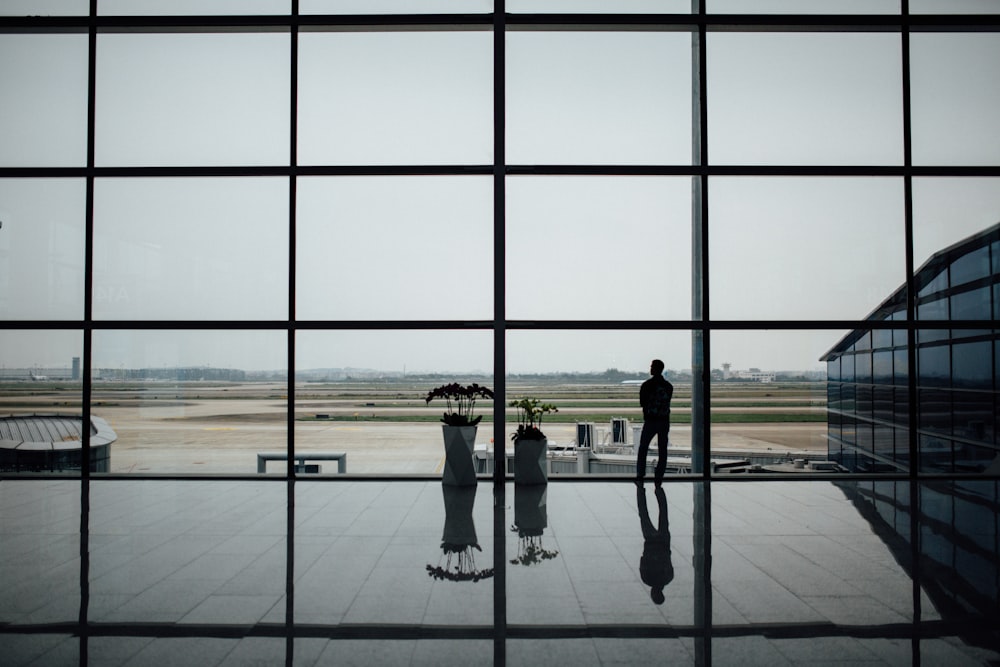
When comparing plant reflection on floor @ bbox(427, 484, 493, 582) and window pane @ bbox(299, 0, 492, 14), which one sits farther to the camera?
window pane @ bbox(299, 0, 492, 14)

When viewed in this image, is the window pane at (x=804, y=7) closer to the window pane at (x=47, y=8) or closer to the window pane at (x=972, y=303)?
the window pane at (x=972, y=303)

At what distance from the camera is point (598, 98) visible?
27.2ft

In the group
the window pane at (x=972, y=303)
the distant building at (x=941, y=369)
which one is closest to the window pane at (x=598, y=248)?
the distant building at (x=941, y=369)

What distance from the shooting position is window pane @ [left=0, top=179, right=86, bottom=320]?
772cm

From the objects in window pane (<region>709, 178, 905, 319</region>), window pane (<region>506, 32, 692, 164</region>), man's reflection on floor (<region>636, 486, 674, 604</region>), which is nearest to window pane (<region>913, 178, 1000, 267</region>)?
window pane (<region>709, 178, 905, 319</region>)

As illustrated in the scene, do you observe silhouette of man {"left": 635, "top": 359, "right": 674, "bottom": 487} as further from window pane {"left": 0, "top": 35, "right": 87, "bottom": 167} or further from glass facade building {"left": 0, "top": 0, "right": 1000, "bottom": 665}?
window pane {"left": 0, "top": 35, "right": 87, "bottom": 167}

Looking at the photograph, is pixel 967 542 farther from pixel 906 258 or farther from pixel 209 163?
pixel 209 163

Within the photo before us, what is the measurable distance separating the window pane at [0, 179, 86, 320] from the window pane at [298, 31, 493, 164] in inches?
117

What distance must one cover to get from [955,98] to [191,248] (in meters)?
9.92

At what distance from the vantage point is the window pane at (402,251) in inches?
300

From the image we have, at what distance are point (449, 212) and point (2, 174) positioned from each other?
18.0ft

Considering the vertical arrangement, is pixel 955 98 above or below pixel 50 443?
above

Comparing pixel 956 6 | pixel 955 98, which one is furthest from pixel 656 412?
pixel 956 6

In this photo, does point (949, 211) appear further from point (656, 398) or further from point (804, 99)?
point (656, 398)
